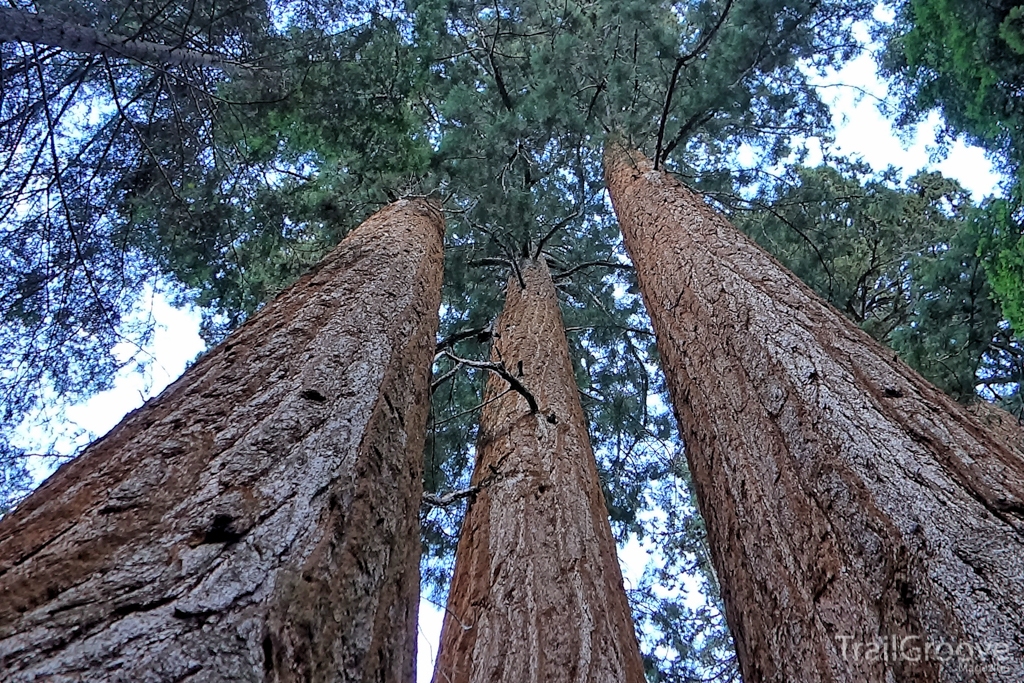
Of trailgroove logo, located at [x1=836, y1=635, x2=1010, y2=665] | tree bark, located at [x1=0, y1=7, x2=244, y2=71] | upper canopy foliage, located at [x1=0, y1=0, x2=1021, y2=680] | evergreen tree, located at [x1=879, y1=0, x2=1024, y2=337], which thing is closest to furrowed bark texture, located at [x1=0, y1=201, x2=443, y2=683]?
trailgroove logo, located at [x1=836, y1=635, x2=1010, y2=665]

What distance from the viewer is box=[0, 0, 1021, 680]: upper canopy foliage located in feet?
18.8

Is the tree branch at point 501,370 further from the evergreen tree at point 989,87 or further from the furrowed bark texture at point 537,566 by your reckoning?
the evergreen tree at point 989,87

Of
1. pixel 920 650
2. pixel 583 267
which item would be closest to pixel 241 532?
pixel 920 650

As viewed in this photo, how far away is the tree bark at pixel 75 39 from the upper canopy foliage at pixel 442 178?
102 mm

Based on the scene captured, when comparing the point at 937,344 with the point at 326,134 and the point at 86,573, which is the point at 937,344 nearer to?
the point at 326,134

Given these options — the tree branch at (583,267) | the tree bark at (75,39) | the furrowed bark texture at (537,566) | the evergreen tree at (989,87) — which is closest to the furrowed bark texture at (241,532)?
the furrowed bark texture at (537,566)

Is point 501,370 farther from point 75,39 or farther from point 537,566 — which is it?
point 75,39

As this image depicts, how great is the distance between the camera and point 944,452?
221cm

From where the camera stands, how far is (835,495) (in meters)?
2.36

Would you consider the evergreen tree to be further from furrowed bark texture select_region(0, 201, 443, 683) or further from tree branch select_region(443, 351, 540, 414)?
furrowed bark texture select_region(0, 201, 443, 683)

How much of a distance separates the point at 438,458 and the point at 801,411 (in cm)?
446

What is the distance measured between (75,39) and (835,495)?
5426 millimetres

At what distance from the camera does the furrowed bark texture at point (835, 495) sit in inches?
72.7

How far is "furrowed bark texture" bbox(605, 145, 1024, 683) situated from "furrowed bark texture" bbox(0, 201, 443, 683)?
4.35 feet
